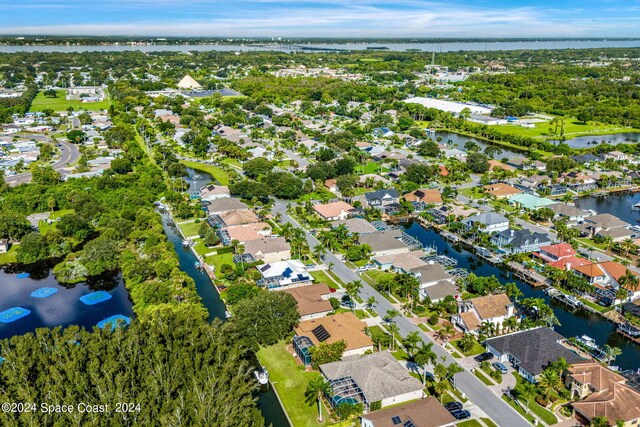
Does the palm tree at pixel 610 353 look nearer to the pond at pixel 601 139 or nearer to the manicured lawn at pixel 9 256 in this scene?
the manicured lawn at pixel 9 256

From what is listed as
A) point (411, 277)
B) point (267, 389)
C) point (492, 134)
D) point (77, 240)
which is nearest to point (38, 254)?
point (77, 240)

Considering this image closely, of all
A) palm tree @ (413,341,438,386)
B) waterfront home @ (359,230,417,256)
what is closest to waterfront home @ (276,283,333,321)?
palm tree @ (413,341,438,386)

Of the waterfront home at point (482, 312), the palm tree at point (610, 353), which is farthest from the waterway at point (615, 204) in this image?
the palm tree at point (610, 353)

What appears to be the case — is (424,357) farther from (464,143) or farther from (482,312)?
(464,143)

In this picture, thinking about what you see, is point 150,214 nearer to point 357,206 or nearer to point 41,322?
point 41,322

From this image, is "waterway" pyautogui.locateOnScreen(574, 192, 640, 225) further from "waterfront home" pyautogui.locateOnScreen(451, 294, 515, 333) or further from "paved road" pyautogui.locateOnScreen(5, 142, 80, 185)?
"paved road" pyautogui.locateOnScreen(5, 142, 80, 185)
